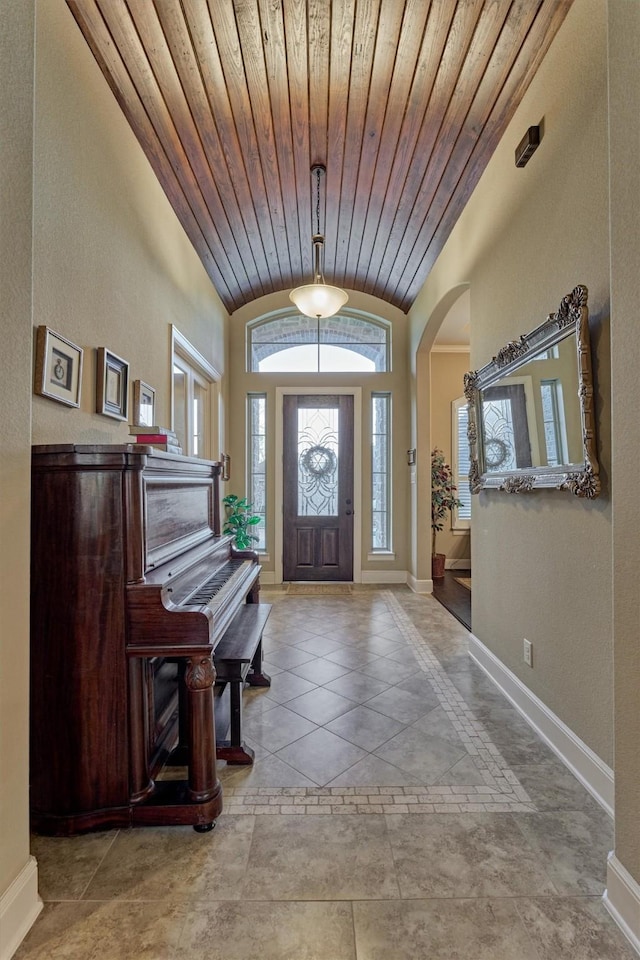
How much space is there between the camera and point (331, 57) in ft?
7.43

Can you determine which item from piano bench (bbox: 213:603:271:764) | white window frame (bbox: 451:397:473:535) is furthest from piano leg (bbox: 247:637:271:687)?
white window frame (bbox: 451:397:473:535)

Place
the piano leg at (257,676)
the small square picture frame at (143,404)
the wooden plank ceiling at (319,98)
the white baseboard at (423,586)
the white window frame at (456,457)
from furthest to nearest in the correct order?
the white window frame at (456,457), the white baseboard at (423,586), the piano leg at (257,676), the small square picture frame at (143,404), the wooden plank ceiling at (319,98)

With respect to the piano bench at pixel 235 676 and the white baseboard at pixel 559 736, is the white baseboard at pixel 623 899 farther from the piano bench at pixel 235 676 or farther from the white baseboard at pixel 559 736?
the piano bench at pixel 235 676

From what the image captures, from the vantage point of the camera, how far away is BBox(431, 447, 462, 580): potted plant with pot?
5.74 meters

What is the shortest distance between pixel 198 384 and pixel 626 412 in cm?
381

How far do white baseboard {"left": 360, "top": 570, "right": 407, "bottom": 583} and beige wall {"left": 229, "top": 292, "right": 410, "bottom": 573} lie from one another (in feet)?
0.17

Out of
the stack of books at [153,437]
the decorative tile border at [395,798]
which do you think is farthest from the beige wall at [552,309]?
the stack of books at [153,437]

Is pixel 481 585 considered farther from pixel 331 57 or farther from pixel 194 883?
pixel 331 57

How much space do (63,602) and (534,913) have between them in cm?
172

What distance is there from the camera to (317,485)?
17.9 feet

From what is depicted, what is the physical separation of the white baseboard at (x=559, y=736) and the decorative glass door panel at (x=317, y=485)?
111 inches

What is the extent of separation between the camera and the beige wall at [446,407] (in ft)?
20.5

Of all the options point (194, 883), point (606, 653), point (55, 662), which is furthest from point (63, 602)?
point (606, 653)

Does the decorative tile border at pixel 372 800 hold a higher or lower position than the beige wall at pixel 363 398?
lower
